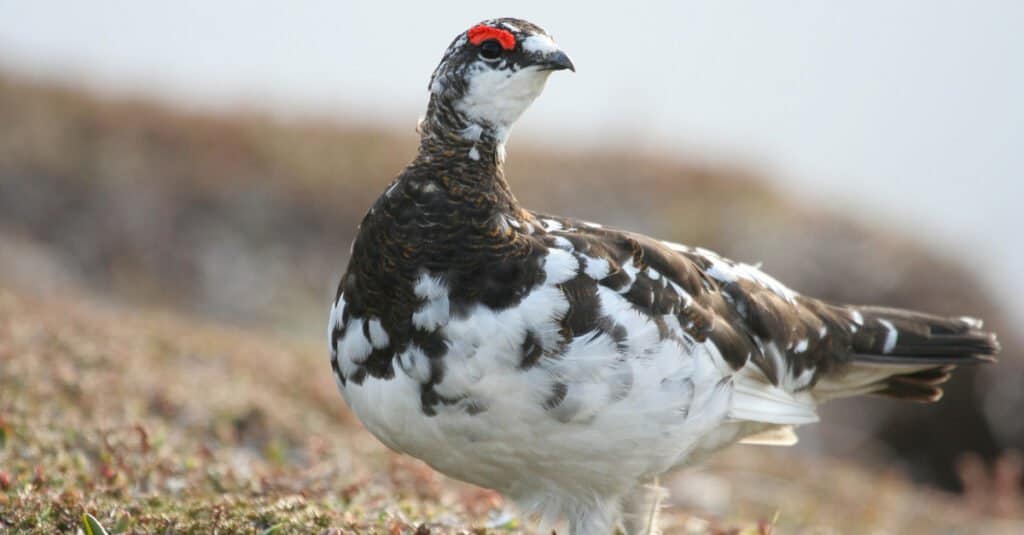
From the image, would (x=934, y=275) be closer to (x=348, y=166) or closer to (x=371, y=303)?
(x=348, y=166)

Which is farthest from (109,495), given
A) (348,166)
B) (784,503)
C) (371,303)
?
(348,166)

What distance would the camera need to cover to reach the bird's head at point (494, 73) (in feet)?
10.0

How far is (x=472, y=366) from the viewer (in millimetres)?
2885

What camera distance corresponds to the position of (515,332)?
291 centimetres

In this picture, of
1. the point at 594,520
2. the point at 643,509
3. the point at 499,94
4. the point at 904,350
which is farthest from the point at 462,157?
the point at 904,350

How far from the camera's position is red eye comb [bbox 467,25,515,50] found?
3.05 meters

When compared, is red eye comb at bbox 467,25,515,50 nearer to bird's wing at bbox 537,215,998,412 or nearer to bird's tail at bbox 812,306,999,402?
bird's wing at bbox 537,215,998,412

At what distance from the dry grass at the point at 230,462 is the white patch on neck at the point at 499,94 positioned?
3.90 feet

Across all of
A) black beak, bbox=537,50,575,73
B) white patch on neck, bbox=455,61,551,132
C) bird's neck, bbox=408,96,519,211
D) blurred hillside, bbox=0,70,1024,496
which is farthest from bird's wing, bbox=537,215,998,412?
blurred hillside, bbox=0,70,1024,496

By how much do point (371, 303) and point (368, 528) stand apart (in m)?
0.73

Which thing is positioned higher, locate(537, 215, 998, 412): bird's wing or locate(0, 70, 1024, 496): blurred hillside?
locate(537, 215, 998, 412): bird's wing

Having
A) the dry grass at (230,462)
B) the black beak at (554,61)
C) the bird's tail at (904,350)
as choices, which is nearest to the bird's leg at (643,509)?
the dry grass at (230,462)

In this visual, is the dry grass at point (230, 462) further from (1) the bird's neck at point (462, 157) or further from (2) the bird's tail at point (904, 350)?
(1) the bird's neck at point (462, 157)

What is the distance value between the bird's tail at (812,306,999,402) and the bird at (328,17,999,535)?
684 millimetres
